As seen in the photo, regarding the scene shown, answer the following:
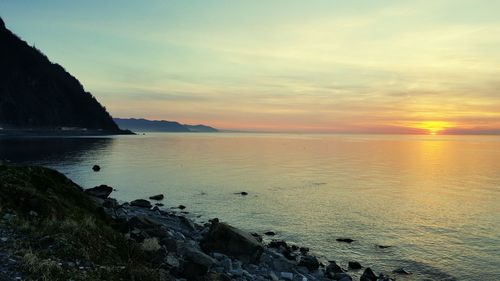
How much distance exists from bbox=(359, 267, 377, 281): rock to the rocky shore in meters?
0.06

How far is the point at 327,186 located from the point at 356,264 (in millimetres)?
34012

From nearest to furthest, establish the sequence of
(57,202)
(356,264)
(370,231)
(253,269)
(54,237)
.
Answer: (54,237), (57,202), (253,269), (356,264), (370,231)

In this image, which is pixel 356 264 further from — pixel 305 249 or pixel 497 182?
pixel 497 182

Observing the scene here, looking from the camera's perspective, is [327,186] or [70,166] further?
[70,166]

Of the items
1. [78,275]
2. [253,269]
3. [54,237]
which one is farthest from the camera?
[253,269]

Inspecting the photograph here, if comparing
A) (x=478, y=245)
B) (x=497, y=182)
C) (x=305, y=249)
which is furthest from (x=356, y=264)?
(x=497, y=182)

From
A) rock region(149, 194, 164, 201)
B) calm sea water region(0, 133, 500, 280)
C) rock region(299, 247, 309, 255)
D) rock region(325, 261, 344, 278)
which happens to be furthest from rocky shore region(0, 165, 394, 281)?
rock region(149, 194, 164, 201)

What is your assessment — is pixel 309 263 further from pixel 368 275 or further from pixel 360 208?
pixel 360 208

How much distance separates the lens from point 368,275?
22.5 metres

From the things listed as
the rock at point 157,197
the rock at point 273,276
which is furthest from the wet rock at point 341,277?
the rock at point 157,197

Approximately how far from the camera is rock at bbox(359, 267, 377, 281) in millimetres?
22041

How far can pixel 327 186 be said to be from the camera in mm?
58250

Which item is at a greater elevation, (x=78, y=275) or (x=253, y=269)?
(x=78, y=275)

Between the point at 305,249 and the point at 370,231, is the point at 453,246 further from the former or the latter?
the point at 305,249
